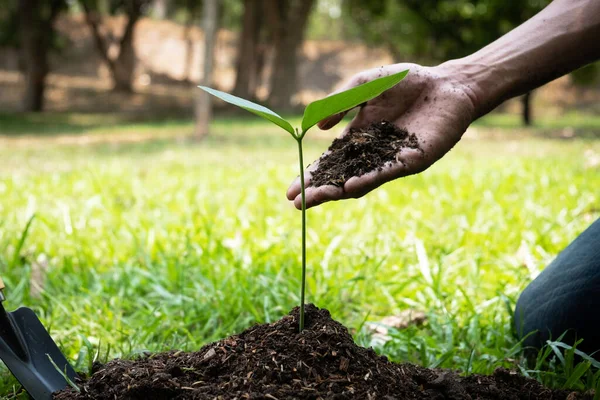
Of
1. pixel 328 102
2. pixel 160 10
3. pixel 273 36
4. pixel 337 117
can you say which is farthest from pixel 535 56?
pixel 160 10

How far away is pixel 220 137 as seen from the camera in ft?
30.1

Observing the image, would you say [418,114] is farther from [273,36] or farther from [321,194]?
[273,36]

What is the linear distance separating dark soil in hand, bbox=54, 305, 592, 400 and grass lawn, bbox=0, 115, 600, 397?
1.01ft

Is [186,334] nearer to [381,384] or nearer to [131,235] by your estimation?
[381,384]

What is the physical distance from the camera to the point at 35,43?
47.4 feet

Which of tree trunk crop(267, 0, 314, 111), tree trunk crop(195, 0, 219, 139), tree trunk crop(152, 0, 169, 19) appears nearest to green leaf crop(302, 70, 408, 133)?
tree trunk crop(195, 0, 219, 139)

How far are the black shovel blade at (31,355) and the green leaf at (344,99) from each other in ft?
2.56

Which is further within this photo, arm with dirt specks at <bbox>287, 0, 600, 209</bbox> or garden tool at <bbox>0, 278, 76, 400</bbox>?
arm with dirt specks at <bbox>287, 0, 600, 209</bbox>

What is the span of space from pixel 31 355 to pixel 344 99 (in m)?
0.95

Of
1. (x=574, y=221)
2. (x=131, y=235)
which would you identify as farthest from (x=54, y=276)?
(x=574, y=221)

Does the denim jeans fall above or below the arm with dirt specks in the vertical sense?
below

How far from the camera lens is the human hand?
1568mm

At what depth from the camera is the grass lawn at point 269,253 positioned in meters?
1.94

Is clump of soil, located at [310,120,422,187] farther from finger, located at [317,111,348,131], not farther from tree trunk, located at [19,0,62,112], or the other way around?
tree trunk, located at [19,0,62,112]
